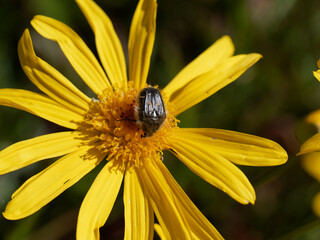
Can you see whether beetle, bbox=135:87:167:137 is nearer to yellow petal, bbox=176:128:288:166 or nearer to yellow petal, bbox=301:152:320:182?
yellow petal, bbox=176:128:288:166

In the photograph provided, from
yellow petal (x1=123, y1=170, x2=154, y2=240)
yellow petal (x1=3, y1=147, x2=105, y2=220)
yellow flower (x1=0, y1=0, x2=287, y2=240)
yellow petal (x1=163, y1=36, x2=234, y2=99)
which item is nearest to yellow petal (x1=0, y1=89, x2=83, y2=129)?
yellow flower (x1=0, y1=0, x2=287, y2=240)

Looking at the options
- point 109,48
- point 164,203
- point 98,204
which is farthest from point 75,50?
point 164,203

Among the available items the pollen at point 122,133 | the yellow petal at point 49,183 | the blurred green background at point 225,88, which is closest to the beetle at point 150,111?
the pollen at point 122,133

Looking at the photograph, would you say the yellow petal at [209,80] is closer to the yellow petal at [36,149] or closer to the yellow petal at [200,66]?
the yellow petal at [200,66]

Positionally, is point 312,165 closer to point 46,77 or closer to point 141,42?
point 141,42

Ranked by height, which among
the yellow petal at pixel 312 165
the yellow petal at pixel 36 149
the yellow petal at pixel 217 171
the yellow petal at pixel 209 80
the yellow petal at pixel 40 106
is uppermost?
the yellow petal at pixel 40 106

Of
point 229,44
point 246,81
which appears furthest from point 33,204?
point 246,81

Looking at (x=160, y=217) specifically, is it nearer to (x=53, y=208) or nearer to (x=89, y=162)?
(x=89, y=162)
